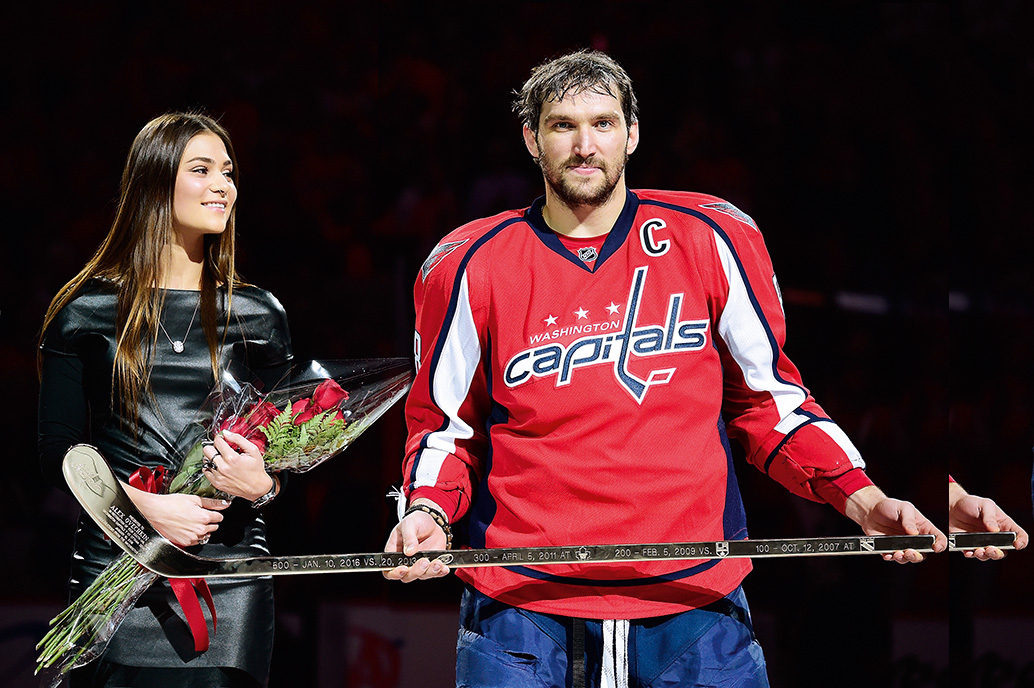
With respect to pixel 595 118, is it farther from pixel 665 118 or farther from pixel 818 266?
pixel 818 266

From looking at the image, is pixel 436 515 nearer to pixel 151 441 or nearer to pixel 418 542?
pixel 418 542

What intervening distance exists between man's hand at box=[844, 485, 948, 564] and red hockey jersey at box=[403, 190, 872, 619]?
34 mm

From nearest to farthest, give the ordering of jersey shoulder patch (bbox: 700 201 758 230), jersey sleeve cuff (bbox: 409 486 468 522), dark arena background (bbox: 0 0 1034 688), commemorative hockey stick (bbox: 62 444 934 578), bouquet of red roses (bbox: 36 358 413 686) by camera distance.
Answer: commemorative hockey stick (bbox: 62 444 934 578), jersey sleeve cuff (bbox: 409 486 468 522), jersey shoulder patch (bbox: 700 201 758 230), bouquet of red roses (bbox: 36 358 413 686), dark arena background (bbox: 0 0 1034 688)

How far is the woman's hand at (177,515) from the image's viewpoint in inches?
91.5

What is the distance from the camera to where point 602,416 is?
6.90 feet

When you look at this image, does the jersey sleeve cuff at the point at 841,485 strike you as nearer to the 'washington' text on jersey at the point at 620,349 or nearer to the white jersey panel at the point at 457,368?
the 'washington' text on jersey at the point at 620,349

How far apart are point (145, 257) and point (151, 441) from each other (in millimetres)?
444

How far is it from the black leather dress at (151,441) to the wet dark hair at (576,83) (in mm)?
883

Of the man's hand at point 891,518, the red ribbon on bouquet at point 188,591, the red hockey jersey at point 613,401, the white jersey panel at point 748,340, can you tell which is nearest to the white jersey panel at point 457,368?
the red hockey jersey at point 613,401

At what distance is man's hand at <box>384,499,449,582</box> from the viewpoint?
6.74 ft

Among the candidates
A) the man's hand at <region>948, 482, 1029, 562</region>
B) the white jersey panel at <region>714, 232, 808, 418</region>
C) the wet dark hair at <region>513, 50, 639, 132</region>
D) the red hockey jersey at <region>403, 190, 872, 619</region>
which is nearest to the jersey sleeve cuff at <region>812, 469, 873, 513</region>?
the red hockey jersey at <region>403, 190, 872, 619</region>

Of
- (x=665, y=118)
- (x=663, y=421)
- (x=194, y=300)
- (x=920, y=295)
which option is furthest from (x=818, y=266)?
(x=194, y=300)

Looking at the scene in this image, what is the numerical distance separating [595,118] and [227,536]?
49.5 inches

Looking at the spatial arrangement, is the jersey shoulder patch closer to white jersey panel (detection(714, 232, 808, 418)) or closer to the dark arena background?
white jersey panel (detection(714, 232, 808, 418))
